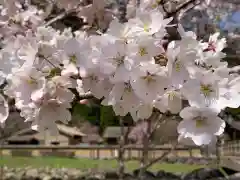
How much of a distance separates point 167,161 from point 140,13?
992 centimetres

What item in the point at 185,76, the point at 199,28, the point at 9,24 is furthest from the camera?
the point at 199,28

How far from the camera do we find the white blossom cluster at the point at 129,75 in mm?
1151

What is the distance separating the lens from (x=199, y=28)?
343cm

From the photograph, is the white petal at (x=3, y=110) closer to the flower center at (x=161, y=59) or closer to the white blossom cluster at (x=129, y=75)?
the white blossom cluster at (x=129, y=75)

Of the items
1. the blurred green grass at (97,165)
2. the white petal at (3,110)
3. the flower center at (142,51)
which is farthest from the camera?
the blurred green grass at (97,165)

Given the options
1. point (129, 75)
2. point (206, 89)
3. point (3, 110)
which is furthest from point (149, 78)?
point (3, 110)

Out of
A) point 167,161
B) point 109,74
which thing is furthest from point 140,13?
point 167,161

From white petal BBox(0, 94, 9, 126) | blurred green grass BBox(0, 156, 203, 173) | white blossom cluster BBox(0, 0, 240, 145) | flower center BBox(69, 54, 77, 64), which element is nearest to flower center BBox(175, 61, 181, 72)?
white blossom cluster BBox(0, 0, 240, 145)

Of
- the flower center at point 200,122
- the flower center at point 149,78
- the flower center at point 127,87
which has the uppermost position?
the flower center at point 149,78

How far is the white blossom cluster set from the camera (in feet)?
3.78

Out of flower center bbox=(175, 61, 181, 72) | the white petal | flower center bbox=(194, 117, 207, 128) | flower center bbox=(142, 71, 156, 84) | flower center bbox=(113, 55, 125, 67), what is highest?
flower center bbox=(113, 55, 125, 67)

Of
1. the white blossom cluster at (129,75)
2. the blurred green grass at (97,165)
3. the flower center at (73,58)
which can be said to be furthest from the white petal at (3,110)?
the blurred green grass at (97,165)

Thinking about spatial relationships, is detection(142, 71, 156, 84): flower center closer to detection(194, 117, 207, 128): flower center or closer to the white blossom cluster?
the white blossom cluster

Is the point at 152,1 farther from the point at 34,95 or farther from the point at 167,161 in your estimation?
the point at 167,161
